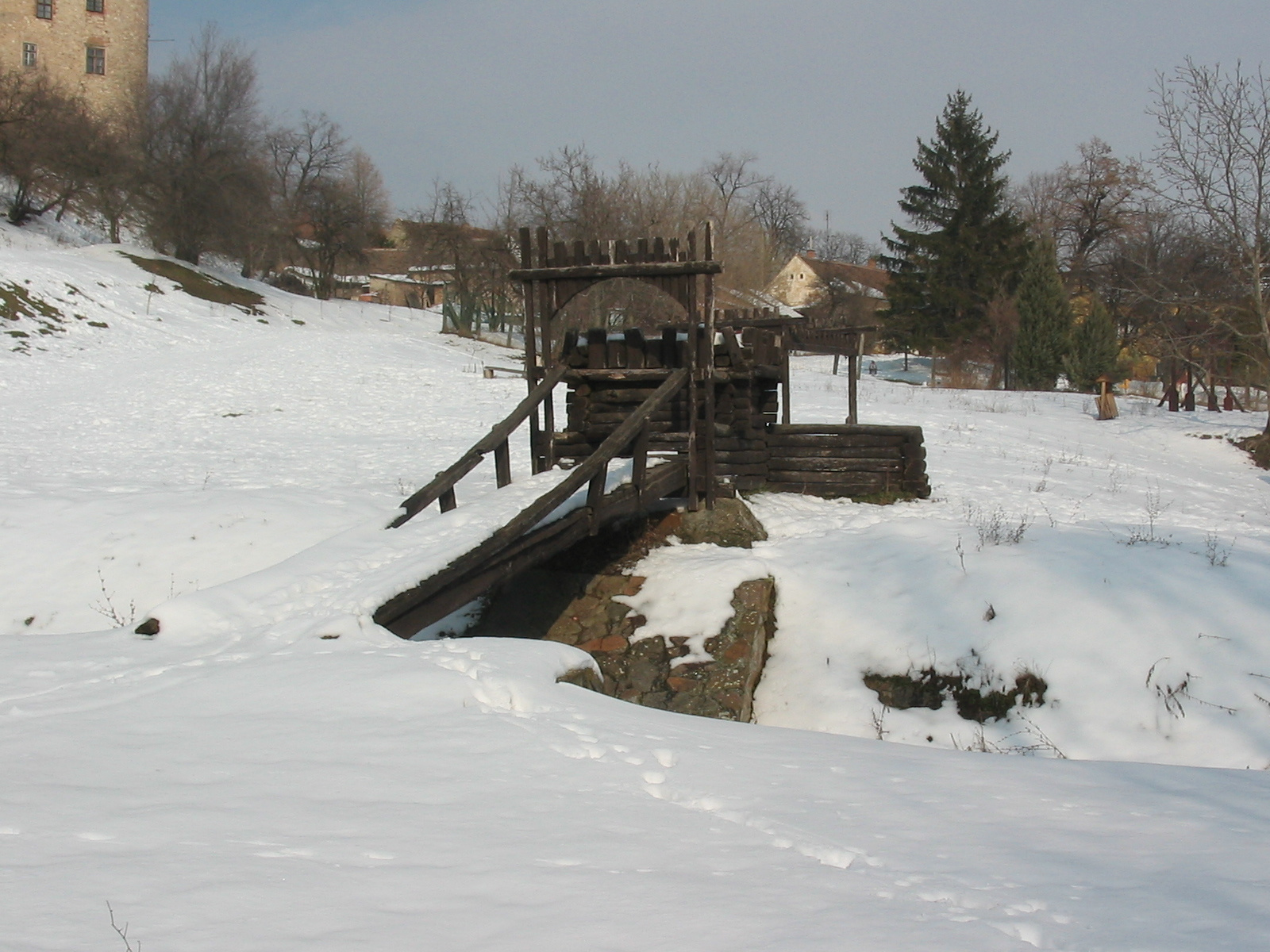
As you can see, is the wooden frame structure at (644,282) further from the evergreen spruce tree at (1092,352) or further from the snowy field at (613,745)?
the evergreen spruce tree at (1092,352)

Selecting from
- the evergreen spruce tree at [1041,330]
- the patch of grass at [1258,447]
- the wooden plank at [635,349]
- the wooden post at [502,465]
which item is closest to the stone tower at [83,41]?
the evergreen spruce tree at [1041,330]

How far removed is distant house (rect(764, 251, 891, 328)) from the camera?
51.8 m

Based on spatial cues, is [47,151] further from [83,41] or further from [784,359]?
[784,359]

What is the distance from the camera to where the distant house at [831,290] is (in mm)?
51781

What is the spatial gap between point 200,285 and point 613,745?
3312cm

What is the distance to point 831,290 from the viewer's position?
5288cm

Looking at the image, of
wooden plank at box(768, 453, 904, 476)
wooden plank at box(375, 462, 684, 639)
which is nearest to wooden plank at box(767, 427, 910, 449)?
wooden plank at box(768, 453, 904, 476)

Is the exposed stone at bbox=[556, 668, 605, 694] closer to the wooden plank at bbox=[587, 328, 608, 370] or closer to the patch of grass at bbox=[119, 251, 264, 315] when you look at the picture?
the wooden plank at bbox=[587, 328, 608, 370]

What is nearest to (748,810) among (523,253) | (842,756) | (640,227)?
(842,756)

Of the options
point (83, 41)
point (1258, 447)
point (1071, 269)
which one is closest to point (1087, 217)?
point (1071, 269)

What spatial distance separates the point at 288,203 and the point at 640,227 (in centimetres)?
2191

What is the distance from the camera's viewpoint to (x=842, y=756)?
13.4ft

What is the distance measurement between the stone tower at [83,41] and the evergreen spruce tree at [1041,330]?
47113 mm

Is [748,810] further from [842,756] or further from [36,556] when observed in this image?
[36,556]
